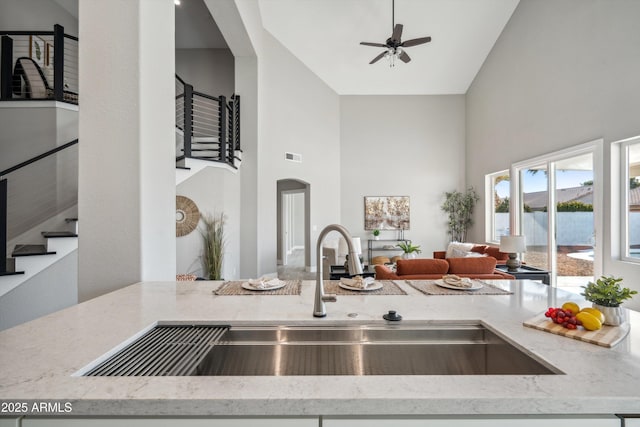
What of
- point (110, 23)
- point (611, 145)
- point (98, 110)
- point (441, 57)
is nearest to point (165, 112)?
point (98, 110)

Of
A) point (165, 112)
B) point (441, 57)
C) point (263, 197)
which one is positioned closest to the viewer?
point (165, 112)

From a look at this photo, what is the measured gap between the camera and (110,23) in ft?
5.88

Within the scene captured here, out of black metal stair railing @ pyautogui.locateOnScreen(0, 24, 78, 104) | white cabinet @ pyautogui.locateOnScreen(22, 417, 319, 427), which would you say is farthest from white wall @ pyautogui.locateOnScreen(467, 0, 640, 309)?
black metal stair railing @ pyautogui.locateOnScreen(0, 24, 78, 104)

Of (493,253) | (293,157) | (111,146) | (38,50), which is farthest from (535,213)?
(38,50)

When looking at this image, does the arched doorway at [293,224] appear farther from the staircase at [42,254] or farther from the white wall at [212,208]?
the staircase at [42,254]

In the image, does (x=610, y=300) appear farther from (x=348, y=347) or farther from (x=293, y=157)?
(x=293, y=157)

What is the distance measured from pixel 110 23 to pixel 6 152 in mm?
3152

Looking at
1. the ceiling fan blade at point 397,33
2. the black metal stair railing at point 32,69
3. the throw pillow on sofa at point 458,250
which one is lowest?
the throw pillow on sofa at point 458,250

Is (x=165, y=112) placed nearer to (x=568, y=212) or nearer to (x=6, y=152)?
(x=6, y=152)

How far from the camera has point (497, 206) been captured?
6711 mm

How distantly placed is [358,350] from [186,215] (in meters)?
4.48

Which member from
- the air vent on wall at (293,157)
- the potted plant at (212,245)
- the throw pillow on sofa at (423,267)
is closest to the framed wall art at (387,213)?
the air vent on wall at (293,157)

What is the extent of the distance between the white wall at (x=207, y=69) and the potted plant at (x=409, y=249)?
17.3ft

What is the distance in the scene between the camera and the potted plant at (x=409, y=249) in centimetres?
701
